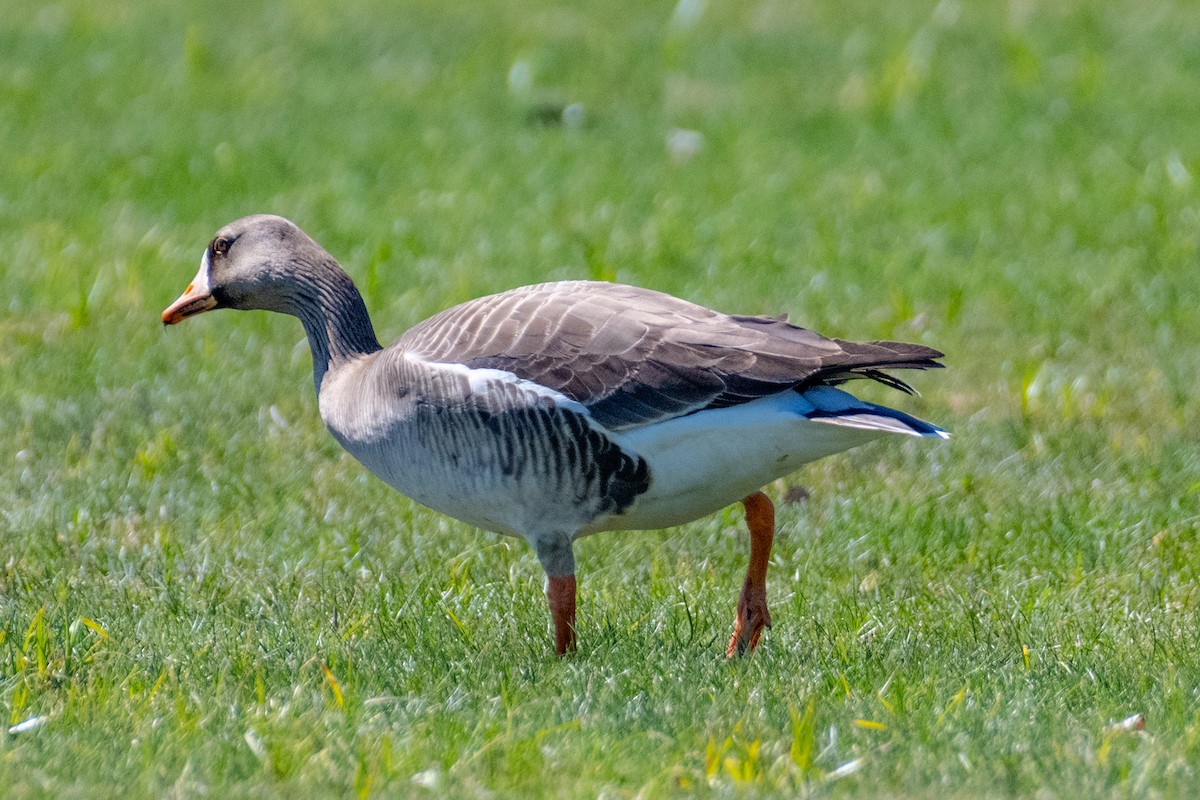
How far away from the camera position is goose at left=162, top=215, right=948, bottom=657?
179 inches

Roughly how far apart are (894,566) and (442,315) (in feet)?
5.83

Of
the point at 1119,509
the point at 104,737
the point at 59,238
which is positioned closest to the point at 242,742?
the point at 104,737

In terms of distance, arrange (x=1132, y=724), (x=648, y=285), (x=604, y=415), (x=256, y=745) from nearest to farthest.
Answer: (x=256, y=745) → (x=1132, y=724) → (x=604, y=415) → (x=648, y=285)

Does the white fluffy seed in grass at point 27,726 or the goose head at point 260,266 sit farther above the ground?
the goose head at point 260,266

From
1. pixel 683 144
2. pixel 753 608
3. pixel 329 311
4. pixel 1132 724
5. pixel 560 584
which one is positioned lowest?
pixel 1132 724

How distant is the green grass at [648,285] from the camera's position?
3990 millimetres

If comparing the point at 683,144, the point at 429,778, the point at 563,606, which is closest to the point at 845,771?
the point at 429,778

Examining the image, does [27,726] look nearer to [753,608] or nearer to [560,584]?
[560,584]

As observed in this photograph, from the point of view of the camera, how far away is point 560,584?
15.5 ft

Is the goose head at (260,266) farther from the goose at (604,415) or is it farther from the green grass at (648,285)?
the green grass at (648,285)

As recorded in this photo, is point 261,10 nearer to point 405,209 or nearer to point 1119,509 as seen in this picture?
point 405,209

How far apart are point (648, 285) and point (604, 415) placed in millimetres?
3568

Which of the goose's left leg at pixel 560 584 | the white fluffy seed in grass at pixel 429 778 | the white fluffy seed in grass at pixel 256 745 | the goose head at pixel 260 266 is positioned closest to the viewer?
the white fluffy seed in grass at pixel 429 778

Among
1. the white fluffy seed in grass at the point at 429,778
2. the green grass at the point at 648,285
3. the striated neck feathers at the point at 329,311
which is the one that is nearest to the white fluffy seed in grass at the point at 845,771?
the green grass at the point at 648,285
